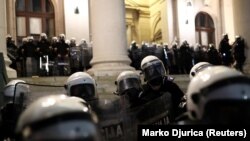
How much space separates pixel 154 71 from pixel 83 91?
37.2 inches

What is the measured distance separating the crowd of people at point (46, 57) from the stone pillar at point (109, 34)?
1716 mm

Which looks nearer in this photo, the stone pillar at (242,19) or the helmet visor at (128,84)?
the helmet visor at (128,84)

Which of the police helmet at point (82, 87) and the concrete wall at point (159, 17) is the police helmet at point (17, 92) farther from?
the concrete wall at point (159, 17)

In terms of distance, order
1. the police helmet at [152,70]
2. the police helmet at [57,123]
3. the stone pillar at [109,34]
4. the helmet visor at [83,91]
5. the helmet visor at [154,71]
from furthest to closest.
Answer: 1. the stone pillar at [109,34]
2. the helmet visor at [154,71]
3. the police helmet at [152,70]
4. the helmet visor at [83,91]
5. the police helmet at [57,123]

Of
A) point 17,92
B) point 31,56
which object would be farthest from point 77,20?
point 17,92

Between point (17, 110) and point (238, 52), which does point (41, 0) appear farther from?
point (17, 110)

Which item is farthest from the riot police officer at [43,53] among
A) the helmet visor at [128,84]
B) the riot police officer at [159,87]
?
the riot police officer at [159,87]

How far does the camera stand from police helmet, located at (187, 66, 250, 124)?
2.79 m

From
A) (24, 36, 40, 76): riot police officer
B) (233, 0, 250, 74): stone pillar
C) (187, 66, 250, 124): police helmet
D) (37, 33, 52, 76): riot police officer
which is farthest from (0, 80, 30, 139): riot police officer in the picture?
(233, 0, 250, 74): stone pillar

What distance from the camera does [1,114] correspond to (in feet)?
20.0

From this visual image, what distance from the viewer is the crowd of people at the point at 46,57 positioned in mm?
15008

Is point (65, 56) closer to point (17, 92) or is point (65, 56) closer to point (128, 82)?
point (17, 92)

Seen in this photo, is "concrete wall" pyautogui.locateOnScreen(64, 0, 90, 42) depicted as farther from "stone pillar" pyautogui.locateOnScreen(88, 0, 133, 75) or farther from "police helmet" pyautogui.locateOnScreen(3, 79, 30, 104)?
"police helmet" pyautogui.locateOnScreen(3, 79, 30, 104)

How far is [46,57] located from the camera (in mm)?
15391
